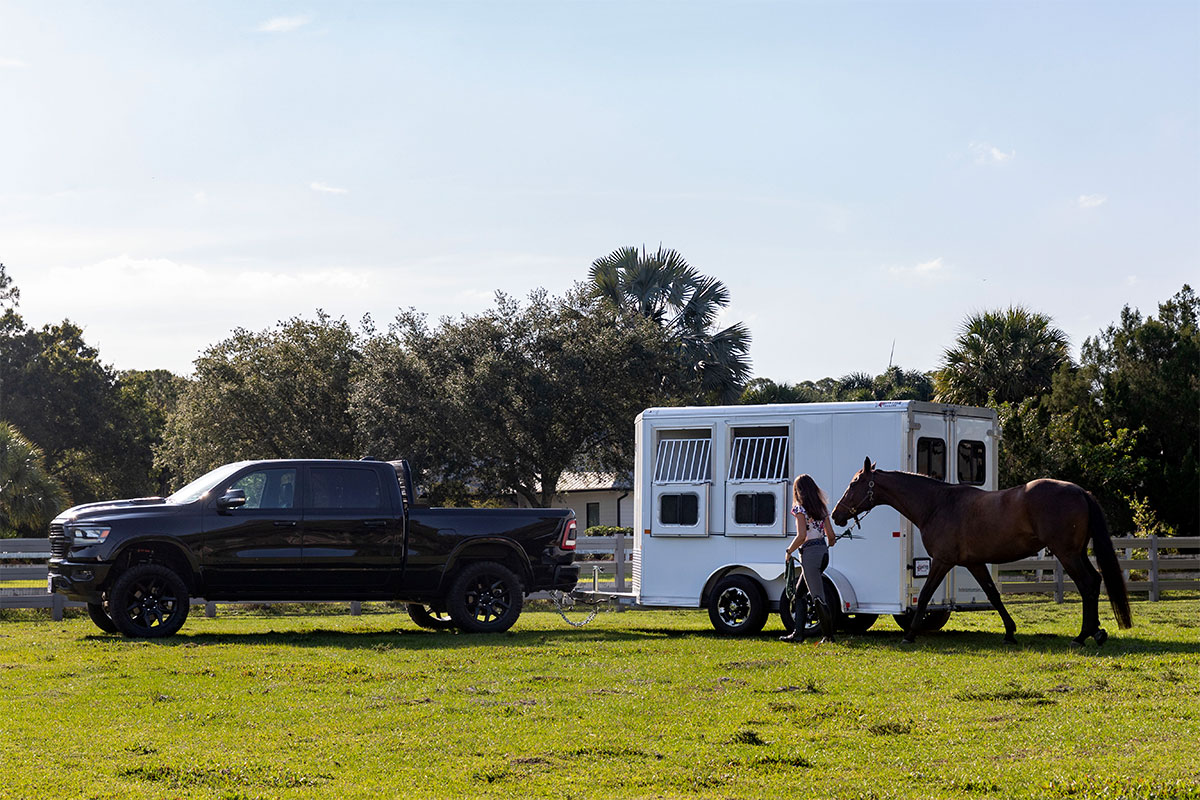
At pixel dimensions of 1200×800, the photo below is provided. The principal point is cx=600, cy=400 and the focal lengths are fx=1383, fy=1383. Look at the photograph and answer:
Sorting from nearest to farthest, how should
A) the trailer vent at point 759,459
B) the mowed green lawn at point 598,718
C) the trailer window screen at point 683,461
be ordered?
the mowed green lawn at point 598,718, the trailer vent at point 759,459, the trailer window screen at point 683,461

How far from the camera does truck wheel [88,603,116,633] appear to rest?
15867mm

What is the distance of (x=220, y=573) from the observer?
51.0 ft

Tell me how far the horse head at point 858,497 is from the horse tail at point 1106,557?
2159 millimetres

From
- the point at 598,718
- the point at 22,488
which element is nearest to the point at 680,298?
the point at 22,488

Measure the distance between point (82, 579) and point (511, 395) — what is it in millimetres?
21248

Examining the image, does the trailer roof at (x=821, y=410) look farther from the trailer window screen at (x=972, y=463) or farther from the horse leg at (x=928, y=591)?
the horse leg at (x=928, y=591)

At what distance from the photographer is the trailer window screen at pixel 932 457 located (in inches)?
615

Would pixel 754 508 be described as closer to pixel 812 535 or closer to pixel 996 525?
pixel 812 535

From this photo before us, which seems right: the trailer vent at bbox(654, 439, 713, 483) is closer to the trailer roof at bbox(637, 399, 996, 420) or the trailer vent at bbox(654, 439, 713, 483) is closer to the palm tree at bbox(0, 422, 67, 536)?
the trailer roof at bbox(637, 399, 996, 420)

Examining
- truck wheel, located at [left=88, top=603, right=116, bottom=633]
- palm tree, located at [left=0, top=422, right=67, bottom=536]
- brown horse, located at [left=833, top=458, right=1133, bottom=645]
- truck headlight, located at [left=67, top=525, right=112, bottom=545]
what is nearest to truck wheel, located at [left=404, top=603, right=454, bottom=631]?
truck wheel, located at [left=88, top=603, right=116, bottom=633]

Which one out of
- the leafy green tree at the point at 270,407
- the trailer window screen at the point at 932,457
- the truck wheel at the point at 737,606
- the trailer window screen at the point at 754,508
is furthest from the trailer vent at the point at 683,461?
the leafy green tree at the point at 270,407

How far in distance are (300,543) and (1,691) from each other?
5.24 m

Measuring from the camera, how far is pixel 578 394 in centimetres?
3628

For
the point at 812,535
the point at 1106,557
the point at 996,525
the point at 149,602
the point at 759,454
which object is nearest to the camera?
the point at 1106,557
